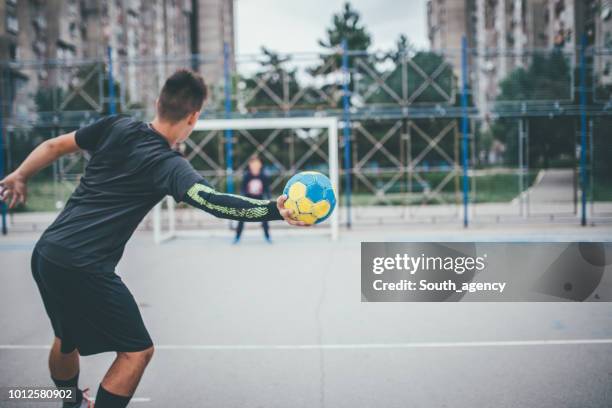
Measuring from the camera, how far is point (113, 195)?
236cm

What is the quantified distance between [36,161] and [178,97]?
2.70 ft

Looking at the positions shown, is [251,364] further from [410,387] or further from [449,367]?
[449,367]

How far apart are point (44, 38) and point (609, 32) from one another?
114ft

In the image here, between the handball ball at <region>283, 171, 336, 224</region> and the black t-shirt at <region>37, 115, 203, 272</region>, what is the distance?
0.43m

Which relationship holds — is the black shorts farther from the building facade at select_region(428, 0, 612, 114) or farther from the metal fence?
the building facade at select_region(428, 0, 612, 114)

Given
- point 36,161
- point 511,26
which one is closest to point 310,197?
point 36,161

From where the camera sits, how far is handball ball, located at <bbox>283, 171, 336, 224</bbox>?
223cm

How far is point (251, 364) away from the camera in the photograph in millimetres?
3910

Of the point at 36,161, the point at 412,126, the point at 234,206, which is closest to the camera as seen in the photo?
the point at 234,206

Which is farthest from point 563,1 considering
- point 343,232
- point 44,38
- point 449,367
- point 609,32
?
point 449,367

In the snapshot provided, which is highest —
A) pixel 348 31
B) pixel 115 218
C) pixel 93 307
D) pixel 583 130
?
pixel 348 31

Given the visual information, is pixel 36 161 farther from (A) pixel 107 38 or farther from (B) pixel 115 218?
(A) pixel 107 38

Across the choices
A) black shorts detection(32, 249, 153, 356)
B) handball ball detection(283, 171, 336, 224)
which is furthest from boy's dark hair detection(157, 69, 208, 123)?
black shorts detection(32, 249, 153, 356)

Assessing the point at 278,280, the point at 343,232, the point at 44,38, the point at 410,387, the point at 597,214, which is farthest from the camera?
the point at 44,38
